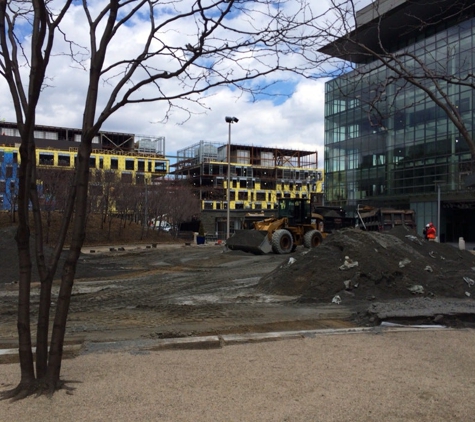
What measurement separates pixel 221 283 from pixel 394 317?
7.73 m

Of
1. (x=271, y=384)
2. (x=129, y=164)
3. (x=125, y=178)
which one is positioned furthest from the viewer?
(x=129, y=164)

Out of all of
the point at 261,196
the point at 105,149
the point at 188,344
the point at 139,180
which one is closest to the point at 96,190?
the point at 139,180

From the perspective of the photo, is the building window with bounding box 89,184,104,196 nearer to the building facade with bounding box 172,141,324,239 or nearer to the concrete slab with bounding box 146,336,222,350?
the concrete slab with bounding box 146,336,222,350

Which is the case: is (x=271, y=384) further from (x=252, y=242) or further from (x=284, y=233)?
(x=252, y=242)

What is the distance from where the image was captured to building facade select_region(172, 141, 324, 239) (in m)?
107

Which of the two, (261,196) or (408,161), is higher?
(408,161)

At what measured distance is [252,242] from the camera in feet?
84.0

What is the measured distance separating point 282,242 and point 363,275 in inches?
474

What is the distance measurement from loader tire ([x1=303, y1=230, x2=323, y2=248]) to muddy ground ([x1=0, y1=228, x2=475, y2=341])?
7.44m

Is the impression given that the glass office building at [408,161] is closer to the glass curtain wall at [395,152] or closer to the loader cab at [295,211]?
the glass curtain wall at [395,152]

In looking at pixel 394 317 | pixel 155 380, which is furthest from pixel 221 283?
pixel 155 380

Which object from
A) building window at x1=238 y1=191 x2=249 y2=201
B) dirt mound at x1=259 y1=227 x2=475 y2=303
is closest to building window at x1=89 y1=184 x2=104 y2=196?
dirt mound at x1=259 y1=227 x2=475 y2=303

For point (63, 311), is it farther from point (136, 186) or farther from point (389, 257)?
point (136, 186)

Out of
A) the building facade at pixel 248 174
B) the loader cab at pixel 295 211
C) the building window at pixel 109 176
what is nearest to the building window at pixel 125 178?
the building window at pixel 109 176
